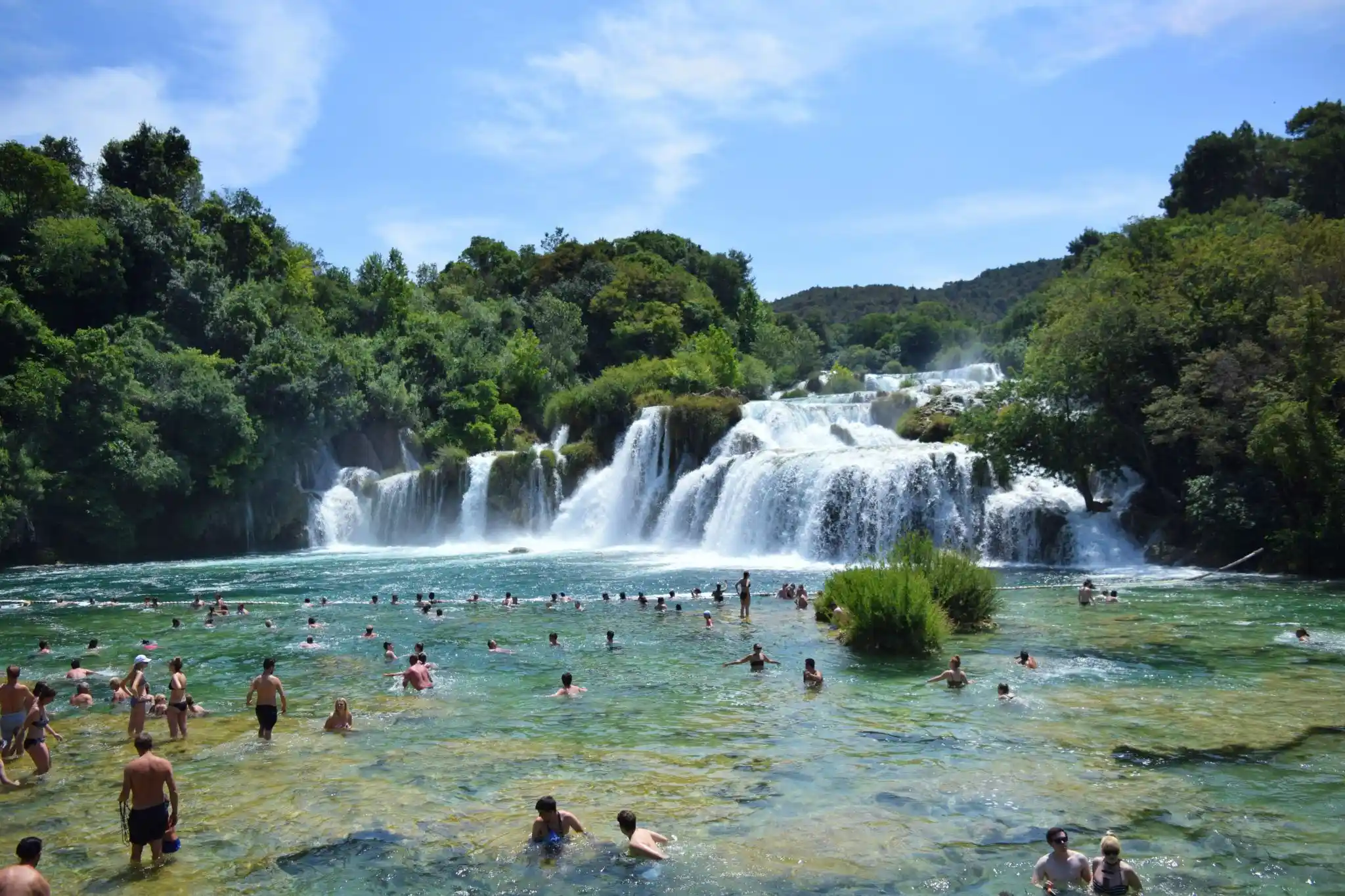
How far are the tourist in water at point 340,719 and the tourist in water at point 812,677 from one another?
651 centimetres

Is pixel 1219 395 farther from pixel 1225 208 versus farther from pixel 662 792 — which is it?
pixel 1225 208

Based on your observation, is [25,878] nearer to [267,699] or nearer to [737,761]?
[267,699]

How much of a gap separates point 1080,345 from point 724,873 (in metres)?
26.5

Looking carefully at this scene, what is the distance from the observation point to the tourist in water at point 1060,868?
7.62m

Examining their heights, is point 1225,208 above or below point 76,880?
above

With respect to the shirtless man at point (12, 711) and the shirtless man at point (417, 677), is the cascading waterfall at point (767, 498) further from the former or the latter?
the shirtless man at point (12, 711)

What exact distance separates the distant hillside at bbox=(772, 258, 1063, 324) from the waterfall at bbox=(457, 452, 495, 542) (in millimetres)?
103560

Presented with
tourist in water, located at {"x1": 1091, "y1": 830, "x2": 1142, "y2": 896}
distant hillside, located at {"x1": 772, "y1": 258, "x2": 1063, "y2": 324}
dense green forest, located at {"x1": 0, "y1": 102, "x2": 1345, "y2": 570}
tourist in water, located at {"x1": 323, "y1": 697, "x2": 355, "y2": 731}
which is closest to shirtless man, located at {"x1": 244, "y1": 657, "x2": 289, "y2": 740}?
tourist in water, located at {"x1": 323, "y1": 697, "x2": 355, "y2": 731}

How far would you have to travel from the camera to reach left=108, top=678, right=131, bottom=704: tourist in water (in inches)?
591

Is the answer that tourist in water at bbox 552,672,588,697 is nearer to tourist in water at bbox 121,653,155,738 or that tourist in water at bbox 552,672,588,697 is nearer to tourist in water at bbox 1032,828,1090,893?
tourist in water at bbox 121,653,155,738

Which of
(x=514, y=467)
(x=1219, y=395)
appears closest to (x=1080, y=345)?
(x=1219, y=395)

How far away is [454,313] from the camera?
Answer: 6350 centimetres

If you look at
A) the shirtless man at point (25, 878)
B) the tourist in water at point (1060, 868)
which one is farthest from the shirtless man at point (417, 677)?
the tourist in water at point (1060, 868)

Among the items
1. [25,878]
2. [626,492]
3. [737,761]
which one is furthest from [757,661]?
[626,492]
